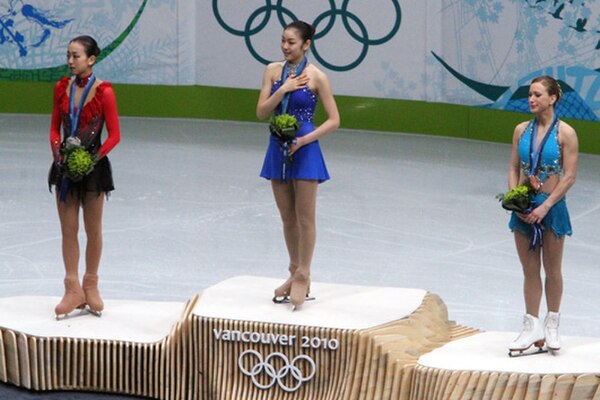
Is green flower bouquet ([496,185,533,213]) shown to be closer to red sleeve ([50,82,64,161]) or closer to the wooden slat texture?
the wooden slat texture

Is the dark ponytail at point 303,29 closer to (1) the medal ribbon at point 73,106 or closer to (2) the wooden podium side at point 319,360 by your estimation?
(1) the medal ribbon at point 73,106

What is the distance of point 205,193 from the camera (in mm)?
11383

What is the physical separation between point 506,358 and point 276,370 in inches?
44.5

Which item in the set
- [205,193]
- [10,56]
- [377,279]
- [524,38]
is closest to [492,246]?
[377,279]

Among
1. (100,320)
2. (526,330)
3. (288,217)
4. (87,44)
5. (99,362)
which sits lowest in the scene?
(99,362)

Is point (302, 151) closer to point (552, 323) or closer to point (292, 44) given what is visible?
point (292, 44)

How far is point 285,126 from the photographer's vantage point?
6.18 meters

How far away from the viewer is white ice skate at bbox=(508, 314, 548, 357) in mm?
5836

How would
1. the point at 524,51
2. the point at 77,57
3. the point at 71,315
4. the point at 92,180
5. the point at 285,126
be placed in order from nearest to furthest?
the point at 285,126 → the point at 77,57 → the point at 92,180 → the point at 71,315 → the point at 524,51

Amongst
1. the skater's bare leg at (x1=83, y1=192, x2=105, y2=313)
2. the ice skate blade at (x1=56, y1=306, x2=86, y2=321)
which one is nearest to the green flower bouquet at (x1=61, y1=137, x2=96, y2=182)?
the skater's bare leg at (x1=83, y1=192, x2=105, y2=313)

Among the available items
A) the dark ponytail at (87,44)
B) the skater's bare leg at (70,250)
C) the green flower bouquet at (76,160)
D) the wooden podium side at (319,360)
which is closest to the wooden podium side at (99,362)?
the wooden podium side at (319,360)

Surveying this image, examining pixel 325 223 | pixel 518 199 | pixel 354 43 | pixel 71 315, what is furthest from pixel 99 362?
pixel 354 43

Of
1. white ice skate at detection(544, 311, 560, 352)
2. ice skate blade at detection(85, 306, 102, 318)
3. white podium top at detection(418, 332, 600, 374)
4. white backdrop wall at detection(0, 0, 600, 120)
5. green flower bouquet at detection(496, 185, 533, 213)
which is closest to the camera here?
white podium top at detection(418, 332, 600, 374)

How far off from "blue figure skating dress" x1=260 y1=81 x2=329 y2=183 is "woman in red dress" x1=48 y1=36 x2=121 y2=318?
83 cm
